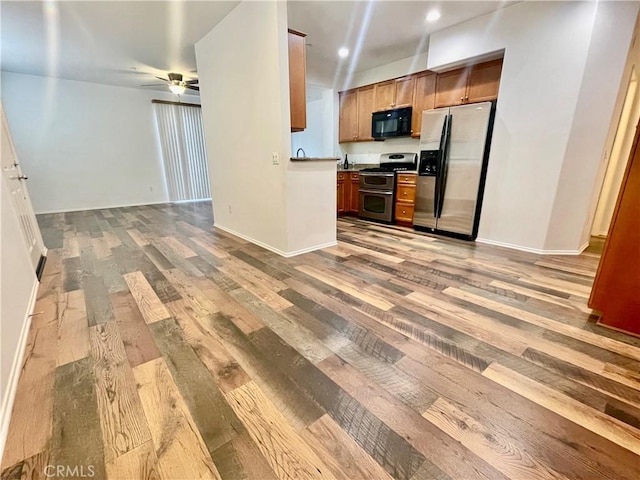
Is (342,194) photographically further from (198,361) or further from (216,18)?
(198,361)

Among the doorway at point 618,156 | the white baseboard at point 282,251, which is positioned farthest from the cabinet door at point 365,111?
the doorway at point 618,156

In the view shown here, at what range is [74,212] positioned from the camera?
584 centimetres

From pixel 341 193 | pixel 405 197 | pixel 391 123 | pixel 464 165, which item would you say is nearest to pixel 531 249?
pixel 464 165

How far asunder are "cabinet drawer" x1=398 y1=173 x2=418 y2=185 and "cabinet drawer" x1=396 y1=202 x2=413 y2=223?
0.36 metres

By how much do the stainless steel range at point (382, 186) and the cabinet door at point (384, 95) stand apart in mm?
807

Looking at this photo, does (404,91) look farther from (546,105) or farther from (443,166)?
(546,105)

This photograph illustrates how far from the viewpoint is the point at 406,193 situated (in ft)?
14.5

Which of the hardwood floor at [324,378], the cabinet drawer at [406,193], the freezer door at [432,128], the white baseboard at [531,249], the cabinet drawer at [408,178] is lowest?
the hardwood floor at [324,378]

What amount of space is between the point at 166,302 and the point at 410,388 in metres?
1.83

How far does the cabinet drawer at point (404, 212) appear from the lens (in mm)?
4453

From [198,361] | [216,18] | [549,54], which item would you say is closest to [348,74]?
[216,18]

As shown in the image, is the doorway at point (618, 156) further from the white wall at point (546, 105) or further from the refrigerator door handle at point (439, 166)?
the refrigerator door handle at point (439, 166)

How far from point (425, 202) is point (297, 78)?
2414 mm

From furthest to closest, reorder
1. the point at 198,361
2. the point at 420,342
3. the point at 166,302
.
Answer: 1. the point at 166,302
2. the point at 420,342
3. the point at 198,361
